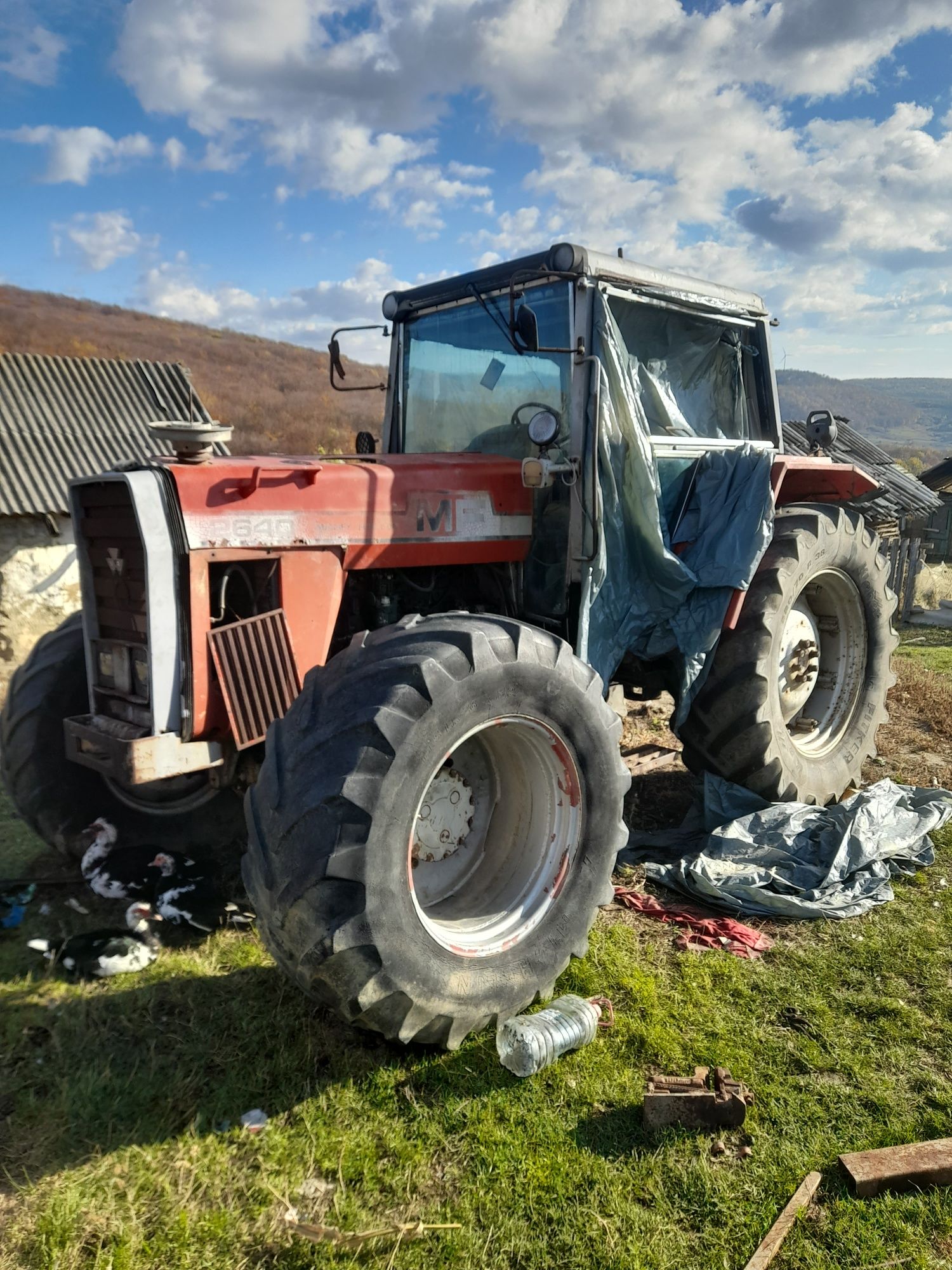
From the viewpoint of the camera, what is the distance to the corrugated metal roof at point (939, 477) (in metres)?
17.3

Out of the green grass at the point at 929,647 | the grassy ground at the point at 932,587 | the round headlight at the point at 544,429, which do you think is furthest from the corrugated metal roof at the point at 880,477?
the round headlight at the point at 544,429

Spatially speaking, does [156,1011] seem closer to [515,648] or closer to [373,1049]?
[373,1049]

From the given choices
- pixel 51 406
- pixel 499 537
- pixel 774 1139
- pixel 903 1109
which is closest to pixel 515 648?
pixel 499 537

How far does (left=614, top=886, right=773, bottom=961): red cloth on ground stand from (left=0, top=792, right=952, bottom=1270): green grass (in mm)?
132

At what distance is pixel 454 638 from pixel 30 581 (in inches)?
292

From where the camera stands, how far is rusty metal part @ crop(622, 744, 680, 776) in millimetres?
4730

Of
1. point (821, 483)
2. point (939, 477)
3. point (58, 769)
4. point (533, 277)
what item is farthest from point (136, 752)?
point (939, 477)

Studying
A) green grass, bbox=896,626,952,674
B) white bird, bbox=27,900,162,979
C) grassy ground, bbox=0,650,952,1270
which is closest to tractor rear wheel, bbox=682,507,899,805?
grassy ground, bbox=0,650,952,1270

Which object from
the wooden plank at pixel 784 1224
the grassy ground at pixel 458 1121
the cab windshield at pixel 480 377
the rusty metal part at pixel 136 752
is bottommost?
the wooden plank at pixel 784 1224

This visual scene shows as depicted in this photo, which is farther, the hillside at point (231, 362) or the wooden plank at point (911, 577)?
the hillside at point (231, 362)

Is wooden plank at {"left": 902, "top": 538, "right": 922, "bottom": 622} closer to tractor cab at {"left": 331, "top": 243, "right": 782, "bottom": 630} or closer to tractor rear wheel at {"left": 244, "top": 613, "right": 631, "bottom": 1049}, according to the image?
tractor cab at {"left": 331, "top": 243, "right": 782, "bottom": 630}

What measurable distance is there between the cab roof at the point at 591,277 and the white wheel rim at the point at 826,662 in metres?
1.54

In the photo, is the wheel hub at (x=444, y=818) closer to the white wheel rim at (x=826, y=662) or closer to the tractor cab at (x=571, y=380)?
the tractor cab at (x=571, y=380)

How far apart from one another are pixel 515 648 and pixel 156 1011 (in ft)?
5.47
